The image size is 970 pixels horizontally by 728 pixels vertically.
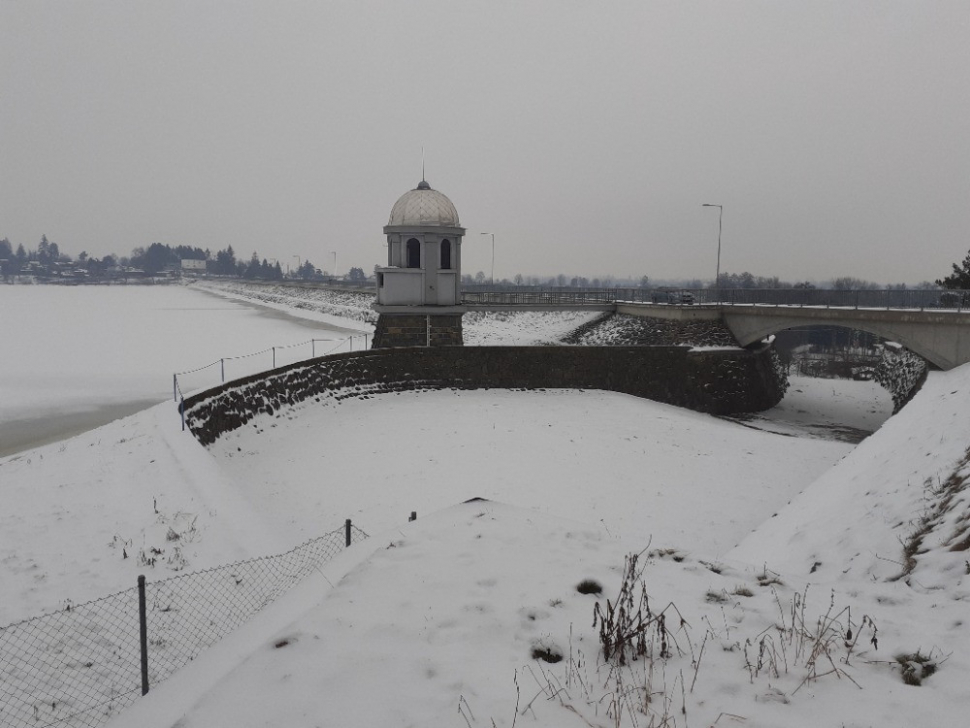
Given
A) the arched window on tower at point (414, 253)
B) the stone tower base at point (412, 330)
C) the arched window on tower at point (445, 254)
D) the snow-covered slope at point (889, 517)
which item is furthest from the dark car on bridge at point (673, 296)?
the snow-covered slope at point (889, 517)

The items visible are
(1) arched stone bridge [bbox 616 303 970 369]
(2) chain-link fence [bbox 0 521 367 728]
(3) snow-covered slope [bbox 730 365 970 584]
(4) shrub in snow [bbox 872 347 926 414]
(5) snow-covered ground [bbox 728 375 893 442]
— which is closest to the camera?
(2) chain-link fence [bbox 0 521 367 728]

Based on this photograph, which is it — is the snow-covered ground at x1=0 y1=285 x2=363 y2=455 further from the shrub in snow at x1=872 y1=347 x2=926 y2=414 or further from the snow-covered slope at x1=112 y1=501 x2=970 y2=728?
the shrub in snow at x1=872 y1=347 x2=926 y2=414

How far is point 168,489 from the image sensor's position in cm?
1141

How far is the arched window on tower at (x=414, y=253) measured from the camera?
3119 centimetres

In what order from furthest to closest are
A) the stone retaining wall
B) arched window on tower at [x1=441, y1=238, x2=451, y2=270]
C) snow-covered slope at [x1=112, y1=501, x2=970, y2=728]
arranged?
arched window on tower at [x1=441, y1=238, x2=451, y2=270] → the stone retaining wall → snow-covered slope at [x1=112, y1=501, x2=970, y2=728]

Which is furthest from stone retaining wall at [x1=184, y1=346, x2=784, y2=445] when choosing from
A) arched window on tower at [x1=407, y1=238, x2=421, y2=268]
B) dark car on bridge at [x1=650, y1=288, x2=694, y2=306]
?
arched window on tower at [x1=407, y1=238, x2=421, y2=268]

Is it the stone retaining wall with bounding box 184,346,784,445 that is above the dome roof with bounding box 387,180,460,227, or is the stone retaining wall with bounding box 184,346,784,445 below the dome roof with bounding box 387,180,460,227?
below

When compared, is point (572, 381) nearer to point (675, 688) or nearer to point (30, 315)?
point (675, 688)

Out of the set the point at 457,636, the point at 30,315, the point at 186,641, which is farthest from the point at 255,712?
the point at 30,315

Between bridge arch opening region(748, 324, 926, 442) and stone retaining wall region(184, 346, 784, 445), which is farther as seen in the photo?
bridge arch opening region(748, 324, 926, 442)

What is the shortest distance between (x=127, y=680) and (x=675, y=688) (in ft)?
20.0

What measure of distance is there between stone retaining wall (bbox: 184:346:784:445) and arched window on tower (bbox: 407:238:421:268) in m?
6.71

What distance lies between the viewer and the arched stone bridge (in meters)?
23.1

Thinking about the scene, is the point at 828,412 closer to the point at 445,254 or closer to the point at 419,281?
the point at 445,254
